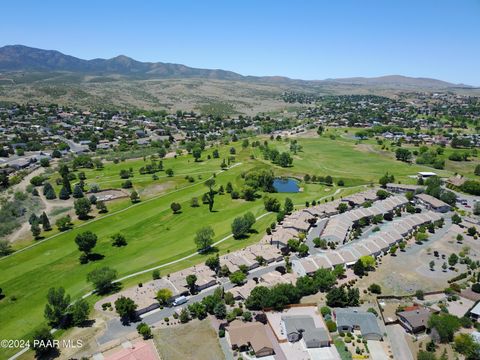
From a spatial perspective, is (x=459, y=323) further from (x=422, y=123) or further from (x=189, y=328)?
(x=422, y=123)

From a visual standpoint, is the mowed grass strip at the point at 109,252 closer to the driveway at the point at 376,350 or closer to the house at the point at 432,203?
the driveway at the point at 376,350

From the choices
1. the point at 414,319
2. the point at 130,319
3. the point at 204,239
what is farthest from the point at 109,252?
the point at 414,319

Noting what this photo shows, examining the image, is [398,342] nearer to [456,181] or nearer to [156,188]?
[156,188]

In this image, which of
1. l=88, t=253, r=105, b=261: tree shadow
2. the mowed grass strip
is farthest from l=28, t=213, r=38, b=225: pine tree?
l=88, t=253, r=105, b=261: tree shadow

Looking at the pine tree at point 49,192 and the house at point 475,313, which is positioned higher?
the house at point 475,313

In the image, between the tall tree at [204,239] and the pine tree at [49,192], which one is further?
the pine tree at [49,192]

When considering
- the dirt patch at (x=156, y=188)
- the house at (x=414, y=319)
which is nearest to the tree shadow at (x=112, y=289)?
the house at (x=414, y=319)
